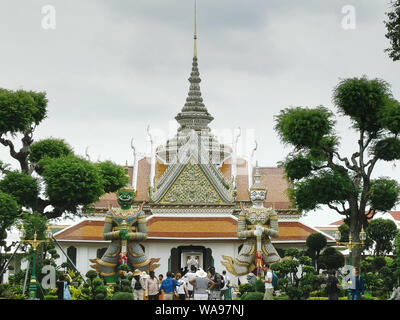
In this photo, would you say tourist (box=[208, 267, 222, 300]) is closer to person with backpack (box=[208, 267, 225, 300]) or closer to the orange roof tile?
person with backpack (box=[208, 267, 225, 300])

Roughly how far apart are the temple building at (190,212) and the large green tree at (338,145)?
12.5ft

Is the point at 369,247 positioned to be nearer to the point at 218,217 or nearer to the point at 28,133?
the point at 218,217

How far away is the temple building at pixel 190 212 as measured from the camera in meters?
26.0

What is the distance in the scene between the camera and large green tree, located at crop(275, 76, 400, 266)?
2030 centimetres

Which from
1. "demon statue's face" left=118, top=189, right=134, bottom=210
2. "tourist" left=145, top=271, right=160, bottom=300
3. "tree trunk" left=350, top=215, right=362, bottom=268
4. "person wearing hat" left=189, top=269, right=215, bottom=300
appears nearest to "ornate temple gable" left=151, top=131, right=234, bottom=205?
"demon statue's face" left=118, top=189, right=134, bottom=210

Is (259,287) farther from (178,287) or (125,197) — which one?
(125,197)

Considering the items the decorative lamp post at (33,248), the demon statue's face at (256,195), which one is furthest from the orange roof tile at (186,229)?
the decorative lamp post at (33,248)

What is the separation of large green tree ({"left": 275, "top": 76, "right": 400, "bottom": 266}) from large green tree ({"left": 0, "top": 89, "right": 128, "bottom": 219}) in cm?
623

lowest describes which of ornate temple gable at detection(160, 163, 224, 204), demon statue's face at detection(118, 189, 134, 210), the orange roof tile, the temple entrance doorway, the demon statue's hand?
the temple entrance doorway

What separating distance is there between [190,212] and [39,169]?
23.8 feet

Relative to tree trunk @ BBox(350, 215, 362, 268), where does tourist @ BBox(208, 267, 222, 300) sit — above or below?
below
